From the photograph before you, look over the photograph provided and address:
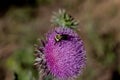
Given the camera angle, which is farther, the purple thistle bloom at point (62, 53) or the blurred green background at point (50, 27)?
the blurred green background at point (50, 27)

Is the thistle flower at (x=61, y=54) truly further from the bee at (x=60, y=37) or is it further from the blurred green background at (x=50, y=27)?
the blurred green background at (x=50, y=27)

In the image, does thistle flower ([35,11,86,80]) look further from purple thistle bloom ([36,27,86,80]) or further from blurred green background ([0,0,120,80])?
blurred green background ([0,0,120,80])

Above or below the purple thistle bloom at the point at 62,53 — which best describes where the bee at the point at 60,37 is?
above

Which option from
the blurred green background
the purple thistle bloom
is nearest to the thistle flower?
the purple thistle bloom

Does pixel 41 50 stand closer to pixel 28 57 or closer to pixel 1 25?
pixel 28 57

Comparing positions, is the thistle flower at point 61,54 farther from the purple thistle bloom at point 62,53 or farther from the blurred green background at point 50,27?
the blurred green background at point 50,27

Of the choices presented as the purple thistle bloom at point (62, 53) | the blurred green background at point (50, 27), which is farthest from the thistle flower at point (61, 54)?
the blurred green background at point (50, 27)
